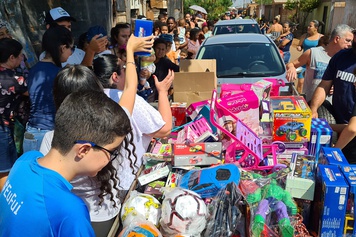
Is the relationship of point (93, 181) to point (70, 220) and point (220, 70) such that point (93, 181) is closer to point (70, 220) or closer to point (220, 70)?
point (70, 220)

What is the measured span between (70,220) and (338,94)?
119 inches

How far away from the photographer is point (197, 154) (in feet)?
7.66

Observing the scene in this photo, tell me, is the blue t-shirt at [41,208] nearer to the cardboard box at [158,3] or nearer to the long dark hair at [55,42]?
the long dark hair at [55,42]

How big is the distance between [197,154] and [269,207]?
0.69 meters

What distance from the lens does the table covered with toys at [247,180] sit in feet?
5.66

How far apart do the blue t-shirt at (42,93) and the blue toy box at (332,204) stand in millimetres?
2323

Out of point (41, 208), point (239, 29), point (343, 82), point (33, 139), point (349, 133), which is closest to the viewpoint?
point (41, 208)

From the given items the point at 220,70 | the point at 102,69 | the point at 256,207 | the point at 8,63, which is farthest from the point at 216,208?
the point at 220,70

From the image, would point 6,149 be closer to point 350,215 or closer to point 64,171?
point 64,171

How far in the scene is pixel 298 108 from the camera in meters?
2.65

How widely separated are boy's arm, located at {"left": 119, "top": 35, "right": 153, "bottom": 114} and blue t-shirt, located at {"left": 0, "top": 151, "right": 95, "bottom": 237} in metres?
0.81

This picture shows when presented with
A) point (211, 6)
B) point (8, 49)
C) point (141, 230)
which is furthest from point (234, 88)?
point (211, 6)

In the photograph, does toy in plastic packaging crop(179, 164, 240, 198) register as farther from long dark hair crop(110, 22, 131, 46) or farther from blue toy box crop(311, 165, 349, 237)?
long dark hair crop(110, 22, 131, 46)

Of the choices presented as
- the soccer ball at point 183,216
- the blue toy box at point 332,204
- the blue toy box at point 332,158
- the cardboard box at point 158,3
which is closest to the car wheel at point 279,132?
the blue toy box at point 332,158
